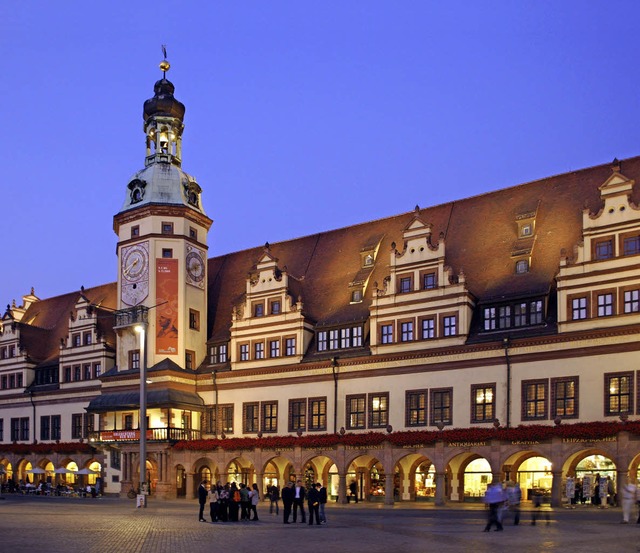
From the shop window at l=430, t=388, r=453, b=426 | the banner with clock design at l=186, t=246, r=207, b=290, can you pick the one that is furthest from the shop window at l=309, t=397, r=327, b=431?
the banner with clock design at l=186, t=246, r=207, b=290

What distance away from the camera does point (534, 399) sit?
5212cm

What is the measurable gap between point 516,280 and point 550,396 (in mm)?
7698

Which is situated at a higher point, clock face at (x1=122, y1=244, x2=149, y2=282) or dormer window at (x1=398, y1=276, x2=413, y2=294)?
clock face at (x1=122, y1=244, x2=149, y2=282)

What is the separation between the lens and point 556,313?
52.8 m

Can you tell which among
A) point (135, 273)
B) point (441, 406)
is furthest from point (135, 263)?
point (441, 406)

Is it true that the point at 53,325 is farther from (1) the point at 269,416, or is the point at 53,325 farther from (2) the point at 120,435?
(1) the point at 269,416

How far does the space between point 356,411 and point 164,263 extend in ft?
65.9

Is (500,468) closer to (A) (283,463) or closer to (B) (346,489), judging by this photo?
(B) (346,489)

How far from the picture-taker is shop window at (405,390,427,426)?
186ft

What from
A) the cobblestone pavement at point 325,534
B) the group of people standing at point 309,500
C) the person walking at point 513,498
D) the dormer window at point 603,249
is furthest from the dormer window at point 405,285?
the person walking at point 513,498

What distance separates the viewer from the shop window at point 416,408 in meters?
56.6

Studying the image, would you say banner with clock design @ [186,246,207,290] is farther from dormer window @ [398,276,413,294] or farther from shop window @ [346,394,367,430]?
dormer window @ [398,276,413,294]

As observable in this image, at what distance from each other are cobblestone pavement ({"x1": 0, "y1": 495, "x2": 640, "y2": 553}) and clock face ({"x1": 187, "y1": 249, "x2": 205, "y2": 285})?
95.1 ft

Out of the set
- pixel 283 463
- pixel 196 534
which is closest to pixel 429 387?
pixel 283 463
